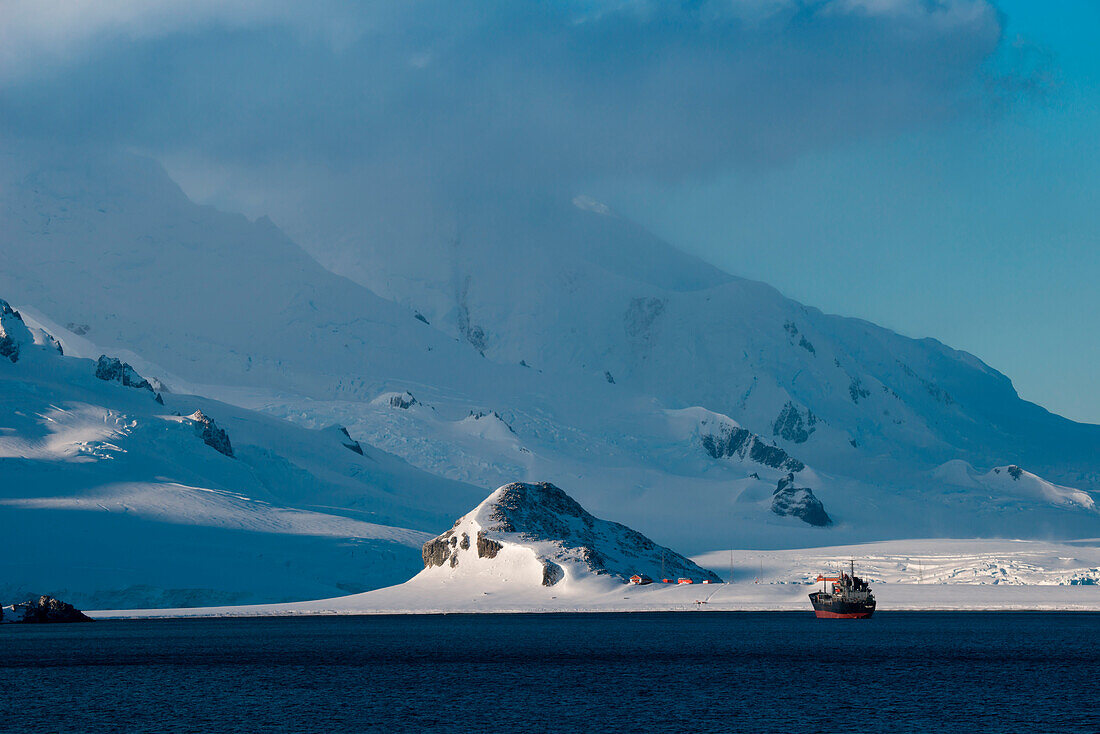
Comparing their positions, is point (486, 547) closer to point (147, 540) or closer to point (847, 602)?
point (847, 602)

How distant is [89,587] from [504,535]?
50.6 meters

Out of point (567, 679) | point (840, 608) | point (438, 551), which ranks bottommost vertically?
point (567, 679)

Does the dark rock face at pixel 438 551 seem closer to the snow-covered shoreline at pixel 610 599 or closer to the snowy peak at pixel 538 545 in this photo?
the snowy peak at pixel 538 545

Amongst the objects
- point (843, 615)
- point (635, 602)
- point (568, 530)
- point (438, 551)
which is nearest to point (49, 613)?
point (438, 551)

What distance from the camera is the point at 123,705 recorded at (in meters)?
61.3

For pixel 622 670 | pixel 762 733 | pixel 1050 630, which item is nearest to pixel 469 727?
pixel 762 733

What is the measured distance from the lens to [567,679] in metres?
70.2

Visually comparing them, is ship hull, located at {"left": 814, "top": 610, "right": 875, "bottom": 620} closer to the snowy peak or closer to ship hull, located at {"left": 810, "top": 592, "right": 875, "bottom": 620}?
ship hull, located at {"left": 810, "top": 592, "right": 875, "bottom": 620}

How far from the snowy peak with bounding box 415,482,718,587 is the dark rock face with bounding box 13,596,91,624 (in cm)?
4078

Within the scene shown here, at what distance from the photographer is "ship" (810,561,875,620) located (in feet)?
426

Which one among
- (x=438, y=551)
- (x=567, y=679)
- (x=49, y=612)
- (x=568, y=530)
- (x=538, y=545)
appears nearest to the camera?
(x=567, y=679)

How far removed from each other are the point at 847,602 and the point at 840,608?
40.2 inches

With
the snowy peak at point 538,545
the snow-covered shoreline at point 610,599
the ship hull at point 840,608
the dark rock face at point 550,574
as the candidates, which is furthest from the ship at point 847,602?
the dark rock face at point 550,574

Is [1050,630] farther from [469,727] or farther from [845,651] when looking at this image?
[469,727]
